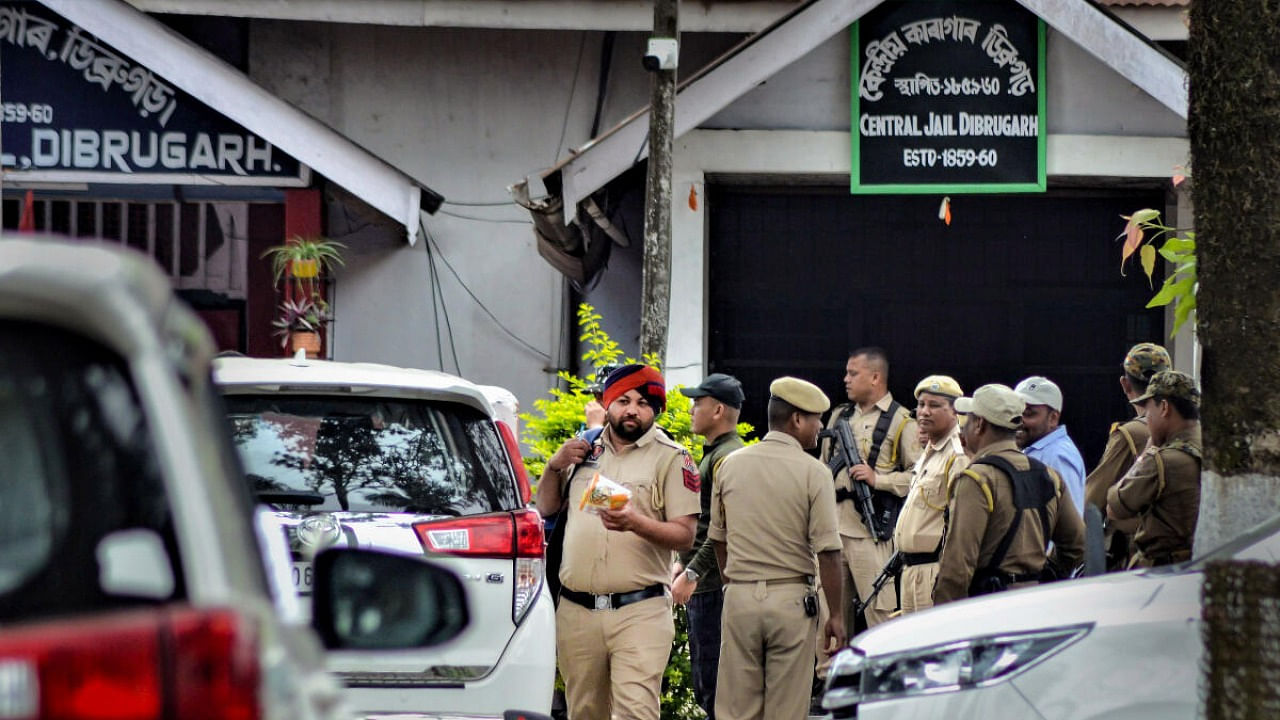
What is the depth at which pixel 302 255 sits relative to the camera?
13.4 metres

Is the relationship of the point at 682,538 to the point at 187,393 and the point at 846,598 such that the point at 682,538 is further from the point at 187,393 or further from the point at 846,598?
the point at 187,393

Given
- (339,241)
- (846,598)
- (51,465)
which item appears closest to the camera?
(51,465)

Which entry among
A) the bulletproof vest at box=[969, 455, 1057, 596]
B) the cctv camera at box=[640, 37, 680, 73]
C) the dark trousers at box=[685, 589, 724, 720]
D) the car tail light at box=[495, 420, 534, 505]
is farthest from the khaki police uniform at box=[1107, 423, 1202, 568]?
the cctv camera at box=[640, 37, 680, 73]

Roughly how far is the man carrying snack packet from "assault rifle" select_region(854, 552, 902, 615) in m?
2.02

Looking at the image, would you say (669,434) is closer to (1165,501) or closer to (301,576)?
(1165,501)

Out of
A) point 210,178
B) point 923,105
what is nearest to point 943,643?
point 923,105

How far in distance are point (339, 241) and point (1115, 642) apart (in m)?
10.7

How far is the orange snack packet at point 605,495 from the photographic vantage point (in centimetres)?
689

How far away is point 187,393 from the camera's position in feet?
5.79

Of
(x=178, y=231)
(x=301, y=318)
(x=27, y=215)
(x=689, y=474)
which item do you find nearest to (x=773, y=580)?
(x=689, y=474)

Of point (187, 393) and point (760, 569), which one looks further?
point (760, 569)

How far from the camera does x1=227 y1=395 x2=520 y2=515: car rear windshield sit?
6086 mm

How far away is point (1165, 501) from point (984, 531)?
31.6 inches

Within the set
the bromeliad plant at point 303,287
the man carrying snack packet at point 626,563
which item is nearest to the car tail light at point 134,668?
the man carrying snack packet at point 626,563
